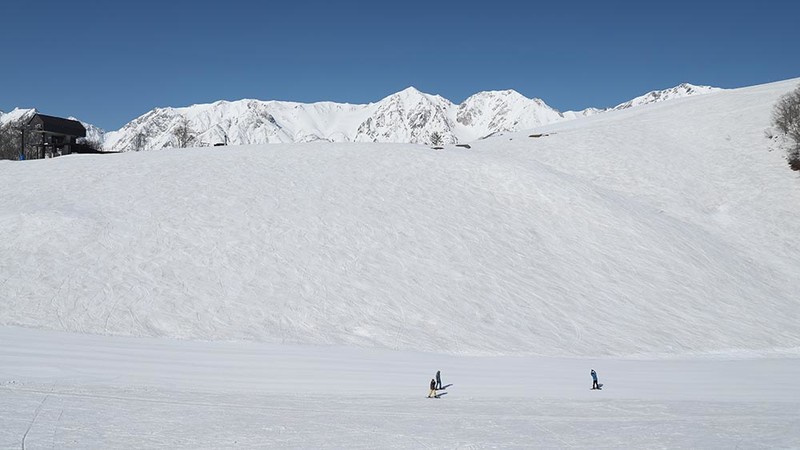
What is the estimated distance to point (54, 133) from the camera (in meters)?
63.6

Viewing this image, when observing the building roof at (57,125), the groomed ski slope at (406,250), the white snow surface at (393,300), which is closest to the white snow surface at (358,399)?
the white snow surface at (393,300)

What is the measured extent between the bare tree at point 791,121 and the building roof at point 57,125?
237 ft

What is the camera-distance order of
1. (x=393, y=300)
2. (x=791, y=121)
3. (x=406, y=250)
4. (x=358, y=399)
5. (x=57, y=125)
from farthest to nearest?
1. (x=57, y=125)
2. (x=791, y=121)
3. (x=406, y=250)
4. (x=393, y=300)
5. (x=358, y=399)

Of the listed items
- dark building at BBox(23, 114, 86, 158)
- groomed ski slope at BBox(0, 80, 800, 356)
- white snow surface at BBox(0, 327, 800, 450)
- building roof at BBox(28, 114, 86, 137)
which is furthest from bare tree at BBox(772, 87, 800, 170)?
building roof at BBox(28, 114, 86, 137)

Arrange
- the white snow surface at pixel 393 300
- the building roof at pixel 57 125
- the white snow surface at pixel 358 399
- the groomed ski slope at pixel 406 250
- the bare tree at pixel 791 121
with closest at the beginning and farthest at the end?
the white snow surface at pixel 358 399 → the white snow surface at pixel 393 300 → the groomed ski slope at pixel 406 250 → the bare tree at pixel 791 121 → the building roof at pixel 57 125

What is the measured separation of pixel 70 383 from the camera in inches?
613

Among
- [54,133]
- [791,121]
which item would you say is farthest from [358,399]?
[54,133]

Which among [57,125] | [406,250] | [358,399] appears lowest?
[358,399]

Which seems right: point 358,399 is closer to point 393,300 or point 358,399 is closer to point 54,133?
point 393,300

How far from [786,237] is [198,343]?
37855 millimetres

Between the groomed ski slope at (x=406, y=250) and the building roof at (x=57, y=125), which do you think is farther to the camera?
the building roof at (x=57, y=125)

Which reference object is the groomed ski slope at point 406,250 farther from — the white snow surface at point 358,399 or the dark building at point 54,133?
the dark building at point 54,133

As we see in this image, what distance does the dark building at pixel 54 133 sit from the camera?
6228cm

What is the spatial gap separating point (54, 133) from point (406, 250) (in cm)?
5233
